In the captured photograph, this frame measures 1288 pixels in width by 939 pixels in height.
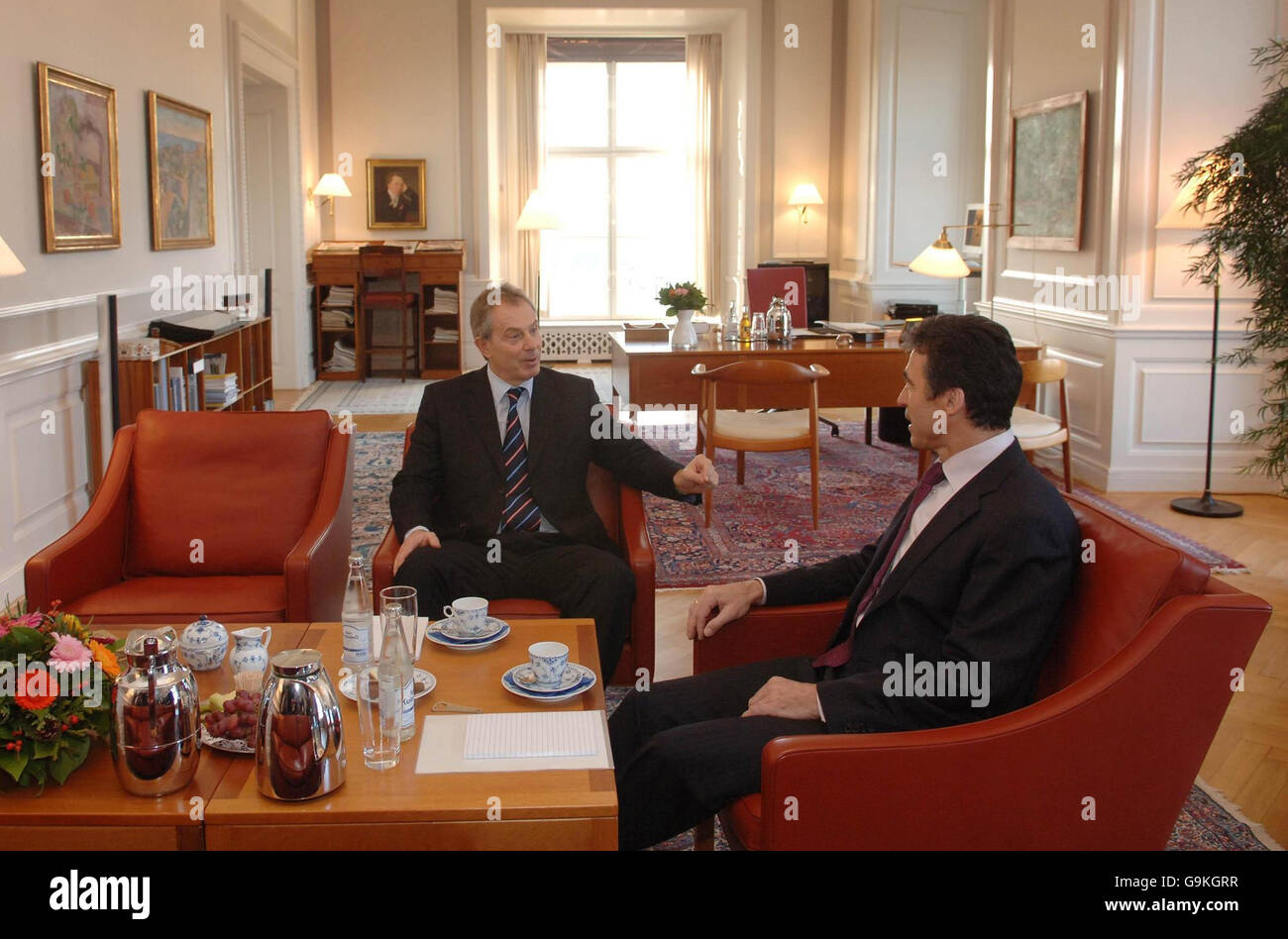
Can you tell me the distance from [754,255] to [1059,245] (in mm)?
5179

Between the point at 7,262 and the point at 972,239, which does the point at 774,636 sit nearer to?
the point at 7,262

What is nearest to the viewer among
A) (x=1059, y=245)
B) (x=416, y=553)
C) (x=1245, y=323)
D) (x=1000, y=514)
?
(x=1000, y=514)

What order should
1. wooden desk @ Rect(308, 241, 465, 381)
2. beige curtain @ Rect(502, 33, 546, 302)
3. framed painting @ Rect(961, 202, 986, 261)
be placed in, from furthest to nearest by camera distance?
beige curtain @ Rect(502, 33, 546, 302) < wooden desk @ Rect(308, 241, 465, 381) < framed painting @ Rect(961, 202, 986, 261)

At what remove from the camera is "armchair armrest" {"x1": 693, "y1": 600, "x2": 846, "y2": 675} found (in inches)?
108

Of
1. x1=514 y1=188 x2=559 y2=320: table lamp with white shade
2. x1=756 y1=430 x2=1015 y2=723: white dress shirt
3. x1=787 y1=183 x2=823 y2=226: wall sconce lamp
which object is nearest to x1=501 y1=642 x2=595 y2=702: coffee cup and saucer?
x1=756 y1=430 x2=1015 y2=723: white dress shirt

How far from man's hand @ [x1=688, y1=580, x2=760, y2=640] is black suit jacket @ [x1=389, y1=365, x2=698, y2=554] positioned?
3.02 ft

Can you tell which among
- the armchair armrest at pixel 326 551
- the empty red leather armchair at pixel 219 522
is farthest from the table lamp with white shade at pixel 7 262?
the armchair armrest at pixel 326 551

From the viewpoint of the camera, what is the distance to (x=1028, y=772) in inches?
77.5

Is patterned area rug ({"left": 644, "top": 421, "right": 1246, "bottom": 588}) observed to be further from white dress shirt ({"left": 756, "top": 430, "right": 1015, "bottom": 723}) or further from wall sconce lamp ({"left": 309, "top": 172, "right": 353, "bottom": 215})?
wall sconce lamp ({"left": 309, "top": 172, "right": 353, "bottom": 215})

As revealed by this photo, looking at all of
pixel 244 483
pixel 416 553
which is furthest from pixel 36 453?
pixel 416 553

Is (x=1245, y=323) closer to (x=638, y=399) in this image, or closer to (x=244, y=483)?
(x=638, y=399)

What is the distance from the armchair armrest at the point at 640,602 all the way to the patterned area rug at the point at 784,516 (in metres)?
1.63

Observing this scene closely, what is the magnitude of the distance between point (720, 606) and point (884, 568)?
407mm

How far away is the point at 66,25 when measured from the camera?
5695 millimetres
